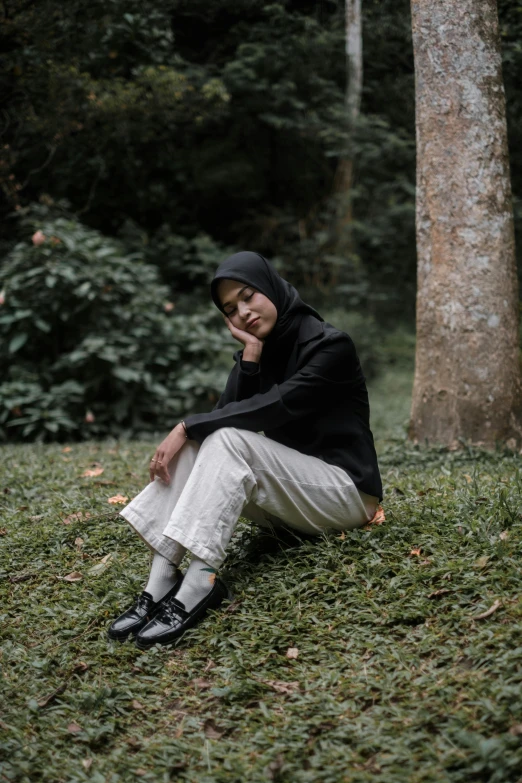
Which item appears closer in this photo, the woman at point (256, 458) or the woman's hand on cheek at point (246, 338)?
the woman at point (256, 458)

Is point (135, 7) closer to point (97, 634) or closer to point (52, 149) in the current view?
point (52, 149)

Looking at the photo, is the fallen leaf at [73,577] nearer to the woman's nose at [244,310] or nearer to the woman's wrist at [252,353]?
the woman's wrist at [252,353]

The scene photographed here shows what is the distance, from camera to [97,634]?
3.01 m

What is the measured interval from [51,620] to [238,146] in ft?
39.5

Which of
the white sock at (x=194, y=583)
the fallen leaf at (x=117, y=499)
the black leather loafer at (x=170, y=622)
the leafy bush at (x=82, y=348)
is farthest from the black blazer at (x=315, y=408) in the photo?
the leafy bush at (x=82, y=348)

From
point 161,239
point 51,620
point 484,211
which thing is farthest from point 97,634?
point 161,239

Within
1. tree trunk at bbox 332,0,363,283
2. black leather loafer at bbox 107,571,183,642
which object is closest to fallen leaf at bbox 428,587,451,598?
black leather loafer at bbox 107,571,183,642

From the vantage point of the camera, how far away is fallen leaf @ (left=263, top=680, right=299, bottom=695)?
2.53 m

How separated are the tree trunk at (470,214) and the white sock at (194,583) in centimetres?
284

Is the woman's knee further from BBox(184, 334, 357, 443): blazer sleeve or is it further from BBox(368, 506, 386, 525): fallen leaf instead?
BBox(368, 506, 386, 525): fallen leaf

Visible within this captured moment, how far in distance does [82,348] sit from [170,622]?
5.34 m

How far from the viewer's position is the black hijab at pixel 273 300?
3.13m

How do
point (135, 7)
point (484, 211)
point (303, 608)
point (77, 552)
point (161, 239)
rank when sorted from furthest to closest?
point (161, 239) → point (135, 7) → point (484, 211) → point (77, 552) → point (303, 608)

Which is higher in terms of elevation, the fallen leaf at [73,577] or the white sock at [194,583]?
the white sock at [194,583]
